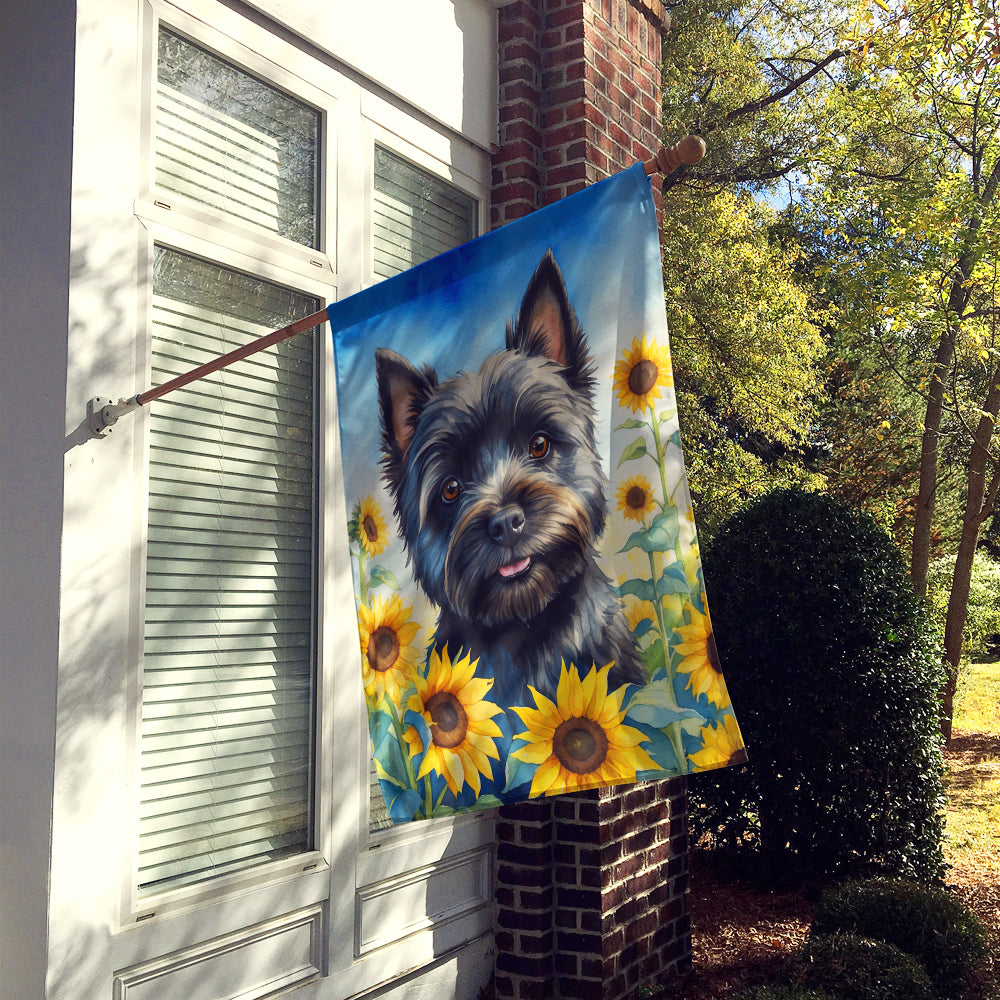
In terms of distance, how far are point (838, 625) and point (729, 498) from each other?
6233 mm

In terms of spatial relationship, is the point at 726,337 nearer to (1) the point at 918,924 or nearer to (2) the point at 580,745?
(1) the point at 918,924

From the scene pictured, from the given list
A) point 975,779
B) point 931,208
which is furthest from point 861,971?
point 975,779

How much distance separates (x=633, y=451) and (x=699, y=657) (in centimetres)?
52

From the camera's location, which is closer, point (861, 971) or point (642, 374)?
point (642, 374)

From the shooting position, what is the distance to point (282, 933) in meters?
3.33

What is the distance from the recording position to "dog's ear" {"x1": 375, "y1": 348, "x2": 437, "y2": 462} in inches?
103

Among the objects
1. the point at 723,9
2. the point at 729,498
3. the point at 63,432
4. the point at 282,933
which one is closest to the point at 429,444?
the point at 63,432

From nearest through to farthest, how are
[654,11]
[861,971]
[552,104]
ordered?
[861,971] < [552,104] < [654,11]

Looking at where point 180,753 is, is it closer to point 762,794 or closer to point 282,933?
point 282,933

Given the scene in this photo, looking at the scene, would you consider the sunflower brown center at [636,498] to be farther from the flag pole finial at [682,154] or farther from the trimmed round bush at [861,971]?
the trimmed round bush at [861,971]

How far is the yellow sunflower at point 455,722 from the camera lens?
2.50 meters

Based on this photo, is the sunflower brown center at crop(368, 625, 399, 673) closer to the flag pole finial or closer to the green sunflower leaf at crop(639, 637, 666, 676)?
the green sunflower leaf at crop(639, 637, 666, 676)

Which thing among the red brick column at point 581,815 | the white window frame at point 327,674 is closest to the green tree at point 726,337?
the red brick column at point 581,815

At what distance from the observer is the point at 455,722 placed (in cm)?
254
